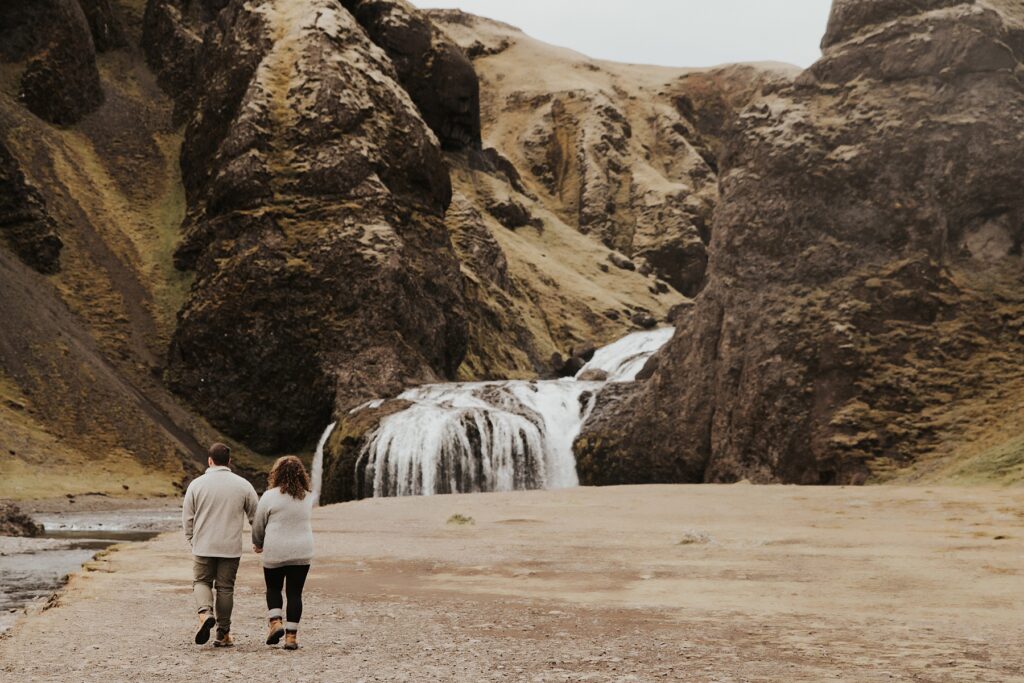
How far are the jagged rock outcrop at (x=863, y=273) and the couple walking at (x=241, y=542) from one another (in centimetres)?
2556

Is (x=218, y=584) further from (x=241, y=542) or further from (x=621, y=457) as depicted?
(x=621, y=457)

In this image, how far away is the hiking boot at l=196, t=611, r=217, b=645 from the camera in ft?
34.1

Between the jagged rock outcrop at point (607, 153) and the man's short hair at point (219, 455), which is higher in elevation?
the jagged rock outcrop at point (607, 153)

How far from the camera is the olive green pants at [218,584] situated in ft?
34.5

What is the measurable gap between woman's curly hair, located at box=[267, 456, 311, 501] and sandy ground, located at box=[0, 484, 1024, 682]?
156cm

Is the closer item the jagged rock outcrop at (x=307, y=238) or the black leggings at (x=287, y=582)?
the black leggings at (x=287, y=582)

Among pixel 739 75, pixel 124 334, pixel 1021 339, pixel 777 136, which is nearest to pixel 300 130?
pixel 124 334

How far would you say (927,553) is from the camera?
54.3 feet

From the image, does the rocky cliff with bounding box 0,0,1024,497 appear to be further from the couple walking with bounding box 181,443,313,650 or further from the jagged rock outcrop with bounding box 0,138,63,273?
the couple walking with bounding box 181,443,313,650

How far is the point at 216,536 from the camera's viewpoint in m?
10.7

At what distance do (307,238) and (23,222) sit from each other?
643 inches

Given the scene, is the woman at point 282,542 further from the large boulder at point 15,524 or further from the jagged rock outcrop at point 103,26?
the jagged rock outcrop at point 103,26

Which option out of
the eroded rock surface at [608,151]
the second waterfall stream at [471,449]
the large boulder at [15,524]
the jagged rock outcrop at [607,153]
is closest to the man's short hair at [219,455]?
the large boulder at [15,524]

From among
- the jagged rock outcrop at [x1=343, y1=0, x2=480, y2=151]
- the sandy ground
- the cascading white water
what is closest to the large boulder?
the sandy ground
